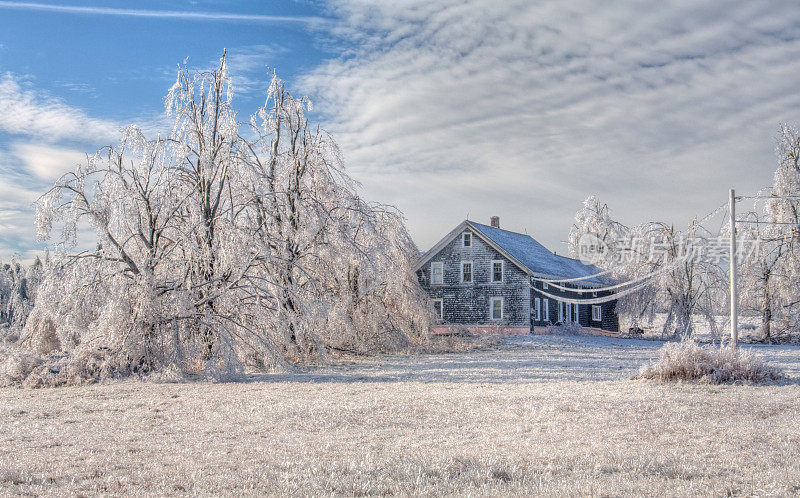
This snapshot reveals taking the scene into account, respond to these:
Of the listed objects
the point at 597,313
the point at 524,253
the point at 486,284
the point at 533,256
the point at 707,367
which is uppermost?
the point at 524,253

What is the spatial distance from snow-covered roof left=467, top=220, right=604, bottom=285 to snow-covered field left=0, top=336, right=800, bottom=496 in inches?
879

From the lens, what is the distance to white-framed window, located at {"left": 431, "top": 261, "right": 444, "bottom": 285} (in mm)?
41344

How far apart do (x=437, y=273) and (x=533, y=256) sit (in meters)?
7.40

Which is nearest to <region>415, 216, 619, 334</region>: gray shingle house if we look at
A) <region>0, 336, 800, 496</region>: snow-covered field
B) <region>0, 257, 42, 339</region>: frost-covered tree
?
<region>0, 336, 800, 496</region>: snow-covered field

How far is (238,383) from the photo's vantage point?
17.4m

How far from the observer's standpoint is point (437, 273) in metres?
41.5

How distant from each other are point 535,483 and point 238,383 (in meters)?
11.8

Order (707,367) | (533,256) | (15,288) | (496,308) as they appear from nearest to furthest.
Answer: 1. (707,367)
2. (496,308)
3. (533,256)
4. (15,288)

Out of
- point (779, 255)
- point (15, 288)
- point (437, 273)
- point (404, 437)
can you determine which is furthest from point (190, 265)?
point (15, 288)

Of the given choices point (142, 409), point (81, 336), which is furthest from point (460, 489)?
point (81, 336)

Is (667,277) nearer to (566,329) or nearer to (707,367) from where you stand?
(566,329)

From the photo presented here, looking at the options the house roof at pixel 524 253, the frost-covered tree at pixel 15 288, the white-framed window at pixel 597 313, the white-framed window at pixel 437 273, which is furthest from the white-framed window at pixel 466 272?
the frost-covered tree at pixel 15 288

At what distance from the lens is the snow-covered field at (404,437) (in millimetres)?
7031

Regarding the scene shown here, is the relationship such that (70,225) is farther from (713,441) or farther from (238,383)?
(713,441)
